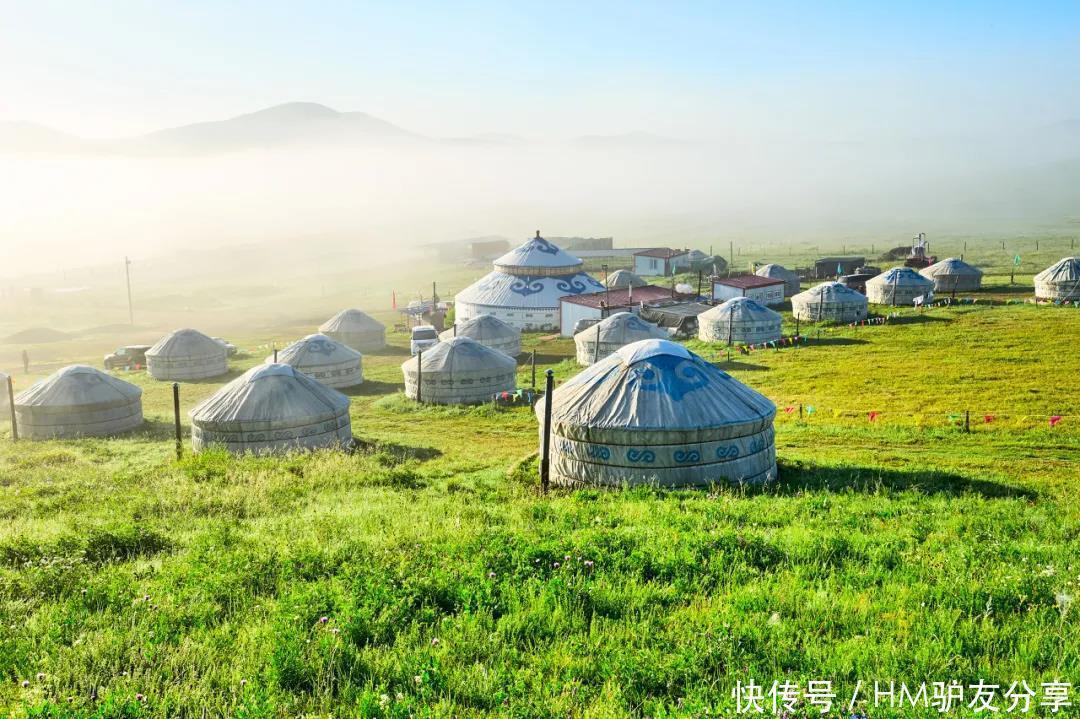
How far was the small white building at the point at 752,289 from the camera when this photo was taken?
5716 cm

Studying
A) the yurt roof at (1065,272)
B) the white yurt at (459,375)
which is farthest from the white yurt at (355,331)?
the yurt roof at (1065,272)

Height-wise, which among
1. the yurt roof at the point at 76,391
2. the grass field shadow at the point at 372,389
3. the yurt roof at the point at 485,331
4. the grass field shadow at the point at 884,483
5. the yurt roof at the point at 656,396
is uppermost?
the yurt roof at the point at 656,396

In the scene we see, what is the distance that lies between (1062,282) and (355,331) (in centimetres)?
4719

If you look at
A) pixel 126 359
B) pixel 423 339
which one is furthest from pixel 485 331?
pixel 126 359

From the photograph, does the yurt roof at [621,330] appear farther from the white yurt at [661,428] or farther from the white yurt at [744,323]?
the white yurt at [661,428]

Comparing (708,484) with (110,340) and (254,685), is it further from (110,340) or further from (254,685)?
(110,340)

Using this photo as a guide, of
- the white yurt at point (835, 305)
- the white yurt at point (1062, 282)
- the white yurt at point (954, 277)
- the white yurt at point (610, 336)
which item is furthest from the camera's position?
the white yurt at point (954, 277)

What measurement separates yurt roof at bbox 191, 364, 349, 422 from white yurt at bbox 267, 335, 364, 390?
1212 centimetres

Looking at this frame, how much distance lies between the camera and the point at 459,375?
30.1 m

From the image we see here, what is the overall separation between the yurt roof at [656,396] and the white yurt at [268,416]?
334 inches

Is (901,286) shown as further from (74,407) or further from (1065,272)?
(74,407)

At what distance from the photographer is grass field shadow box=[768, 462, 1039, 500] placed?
1405 centimetres

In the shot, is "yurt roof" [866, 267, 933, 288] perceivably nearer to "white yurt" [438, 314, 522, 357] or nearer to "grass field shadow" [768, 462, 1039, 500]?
"white yurt" [438, 314, 522, 357]

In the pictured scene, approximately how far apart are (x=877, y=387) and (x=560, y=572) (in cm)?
2477
